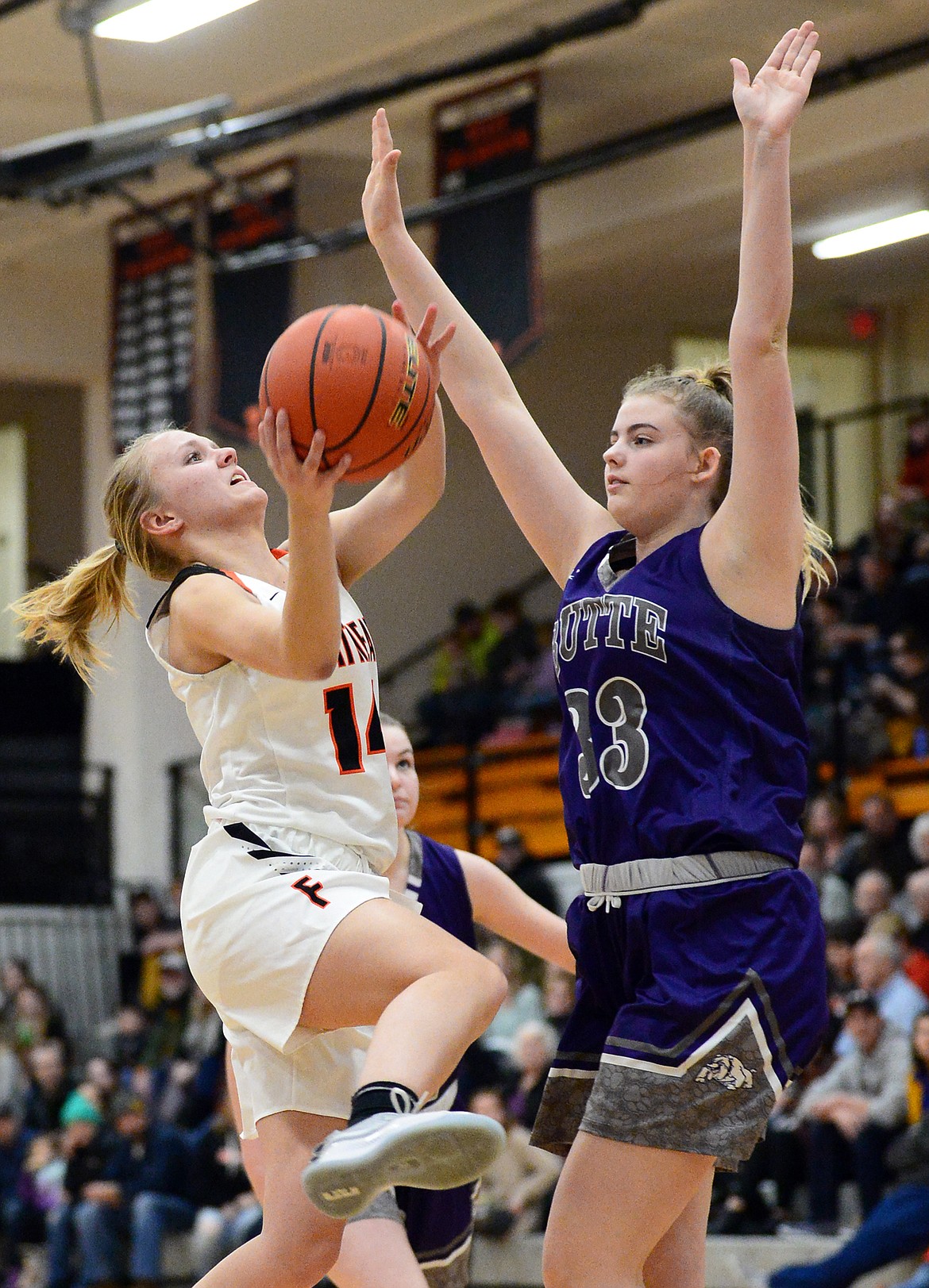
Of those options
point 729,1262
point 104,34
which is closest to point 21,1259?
point 729,1262

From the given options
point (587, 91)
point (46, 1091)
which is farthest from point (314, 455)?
point (46, 1091)

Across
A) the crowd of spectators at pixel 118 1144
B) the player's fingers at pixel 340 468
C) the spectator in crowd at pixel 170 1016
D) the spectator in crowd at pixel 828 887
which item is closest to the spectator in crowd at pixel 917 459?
the spectator in crowd at pixel 828 887

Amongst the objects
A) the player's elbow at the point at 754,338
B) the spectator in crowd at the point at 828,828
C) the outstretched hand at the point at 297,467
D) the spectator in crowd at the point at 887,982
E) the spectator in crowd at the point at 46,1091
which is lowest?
the spectator in crowd at the point at 46,1091

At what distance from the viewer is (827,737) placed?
10609 millimetres

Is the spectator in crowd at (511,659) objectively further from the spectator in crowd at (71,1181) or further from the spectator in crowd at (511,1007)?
→ the spectator in crowd at (71,1181)

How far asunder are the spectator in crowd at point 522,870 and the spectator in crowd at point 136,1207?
7.76 ft

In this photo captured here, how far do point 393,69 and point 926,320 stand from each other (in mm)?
5828

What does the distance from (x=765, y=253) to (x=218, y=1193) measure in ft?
26.2

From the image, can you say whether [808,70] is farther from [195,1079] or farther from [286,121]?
[195,1079]

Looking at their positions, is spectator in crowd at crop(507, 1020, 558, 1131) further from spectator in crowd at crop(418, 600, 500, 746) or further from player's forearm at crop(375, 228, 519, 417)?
player's forearm at crop(375, 228, 519, 417)

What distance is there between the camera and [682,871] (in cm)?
287

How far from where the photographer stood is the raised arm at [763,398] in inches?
113

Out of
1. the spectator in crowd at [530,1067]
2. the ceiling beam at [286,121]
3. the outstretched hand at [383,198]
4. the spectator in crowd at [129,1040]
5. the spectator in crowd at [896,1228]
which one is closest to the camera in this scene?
the outstretched hand at [383,198]

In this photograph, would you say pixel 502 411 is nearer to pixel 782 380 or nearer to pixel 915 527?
pixel 782 380
